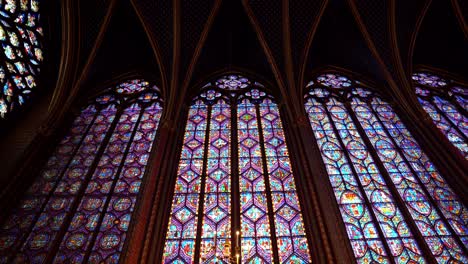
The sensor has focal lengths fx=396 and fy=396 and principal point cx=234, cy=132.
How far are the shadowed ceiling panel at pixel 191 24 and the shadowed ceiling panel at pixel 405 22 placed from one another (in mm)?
5035

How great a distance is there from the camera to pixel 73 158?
869 cm

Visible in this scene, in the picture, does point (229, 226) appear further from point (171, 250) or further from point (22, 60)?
point (22, 60)

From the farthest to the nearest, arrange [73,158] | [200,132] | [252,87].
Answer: [252,87], [200,132], [73,158]

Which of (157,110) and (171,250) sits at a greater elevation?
(157,110)

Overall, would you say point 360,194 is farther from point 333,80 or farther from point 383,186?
point 333,80

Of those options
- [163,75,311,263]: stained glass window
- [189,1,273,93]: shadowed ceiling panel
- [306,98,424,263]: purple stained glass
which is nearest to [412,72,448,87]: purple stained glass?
[306,98,424,263]: purple stained glass

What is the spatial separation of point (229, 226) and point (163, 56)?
557 cm

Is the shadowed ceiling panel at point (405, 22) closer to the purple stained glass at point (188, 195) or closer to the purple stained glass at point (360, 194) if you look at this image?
the purple stained glass at point (360, 194)

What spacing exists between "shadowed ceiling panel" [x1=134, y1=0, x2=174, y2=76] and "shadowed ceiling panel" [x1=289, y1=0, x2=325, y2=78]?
3287 millimetres

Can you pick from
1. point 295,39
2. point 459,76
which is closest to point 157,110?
point 295,39

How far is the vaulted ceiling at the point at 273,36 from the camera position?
34.5 feet

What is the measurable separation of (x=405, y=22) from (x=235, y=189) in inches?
268

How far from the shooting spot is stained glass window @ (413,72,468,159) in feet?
30.1

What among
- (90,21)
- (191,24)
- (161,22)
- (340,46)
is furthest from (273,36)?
(90,21)
